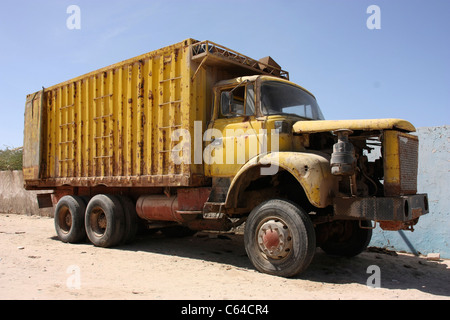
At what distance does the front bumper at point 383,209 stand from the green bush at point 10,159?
1888 cm

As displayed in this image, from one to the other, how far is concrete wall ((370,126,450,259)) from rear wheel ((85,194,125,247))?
18.0ft

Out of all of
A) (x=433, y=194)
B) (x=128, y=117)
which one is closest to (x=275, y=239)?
(x=433, y=194)

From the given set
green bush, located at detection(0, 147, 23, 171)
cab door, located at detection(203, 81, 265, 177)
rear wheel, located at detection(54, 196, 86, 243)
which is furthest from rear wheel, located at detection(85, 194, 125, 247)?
green bush, located at detection(0, 147, 23, 171)

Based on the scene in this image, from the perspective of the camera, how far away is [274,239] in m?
5.30

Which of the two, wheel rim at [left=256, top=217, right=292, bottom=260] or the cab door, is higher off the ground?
the cab door

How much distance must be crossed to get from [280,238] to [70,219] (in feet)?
19.0

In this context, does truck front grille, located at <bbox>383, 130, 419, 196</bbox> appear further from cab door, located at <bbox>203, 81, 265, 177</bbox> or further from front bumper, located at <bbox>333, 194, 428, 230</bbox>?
cab door, located at <bbox>203, 81, 265, 177</bbox>

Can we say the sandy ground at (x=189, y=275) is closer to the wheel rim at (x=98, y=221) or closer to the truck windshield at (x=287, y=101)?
the wheel rim at (x=98, y=221)

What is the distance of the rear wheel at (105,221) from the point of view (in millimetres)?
7836

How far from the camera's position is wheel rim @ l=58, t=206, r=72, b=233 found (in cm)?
916

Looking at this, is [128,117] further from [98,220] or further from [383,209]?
[383,209]
